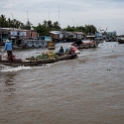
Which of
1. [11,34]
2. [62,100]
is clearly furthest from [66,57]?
[11,34]

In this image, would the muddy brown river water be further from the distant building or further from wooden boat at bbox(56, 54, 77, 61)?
the distant building

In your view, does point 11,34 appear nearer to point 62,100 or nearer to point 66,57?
point 66,57

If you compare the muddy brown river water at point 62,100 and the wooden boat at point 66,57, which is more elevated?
the wooden boat at point 66,57

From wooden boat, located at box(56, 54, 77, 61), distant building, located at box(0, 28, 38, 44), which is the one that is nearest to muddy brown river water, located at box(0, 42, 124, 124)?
wooden boat, located at box(56, 54, 77, 61)

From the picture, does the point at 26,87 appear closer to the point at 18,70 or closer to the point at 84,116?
the point at 84,116

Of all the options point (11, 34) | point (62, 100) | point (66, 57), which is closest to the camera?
point (62, 100)

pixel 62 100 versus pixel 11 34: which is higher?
pixel 11 34

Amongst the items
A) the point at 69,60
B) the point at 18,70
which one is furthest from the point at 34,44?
the point at 18,70

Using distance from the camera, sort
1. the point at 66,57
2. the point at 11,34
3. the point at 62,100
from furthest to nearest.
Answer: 1. the point at 11,34
2. the point at 66,57
3. the point at 62,100

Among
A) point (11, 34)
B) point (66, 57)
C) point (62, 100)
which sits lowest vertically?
point (62, 100)

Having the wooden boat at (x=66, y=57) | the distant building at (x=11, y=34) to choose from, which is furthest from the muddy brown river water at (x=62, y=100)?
the distant building at (x=11, y=34)

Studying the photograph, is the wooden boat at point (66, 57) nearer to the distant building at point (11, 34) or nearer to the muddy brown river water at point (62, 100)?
the muddy brown river water at point (62, 100)

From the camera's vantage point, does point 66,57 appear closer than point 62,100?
No

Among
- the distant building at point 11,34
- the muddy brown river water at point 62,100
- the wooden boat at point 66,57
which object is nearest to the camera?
the muddy brown river water at point 62,100
